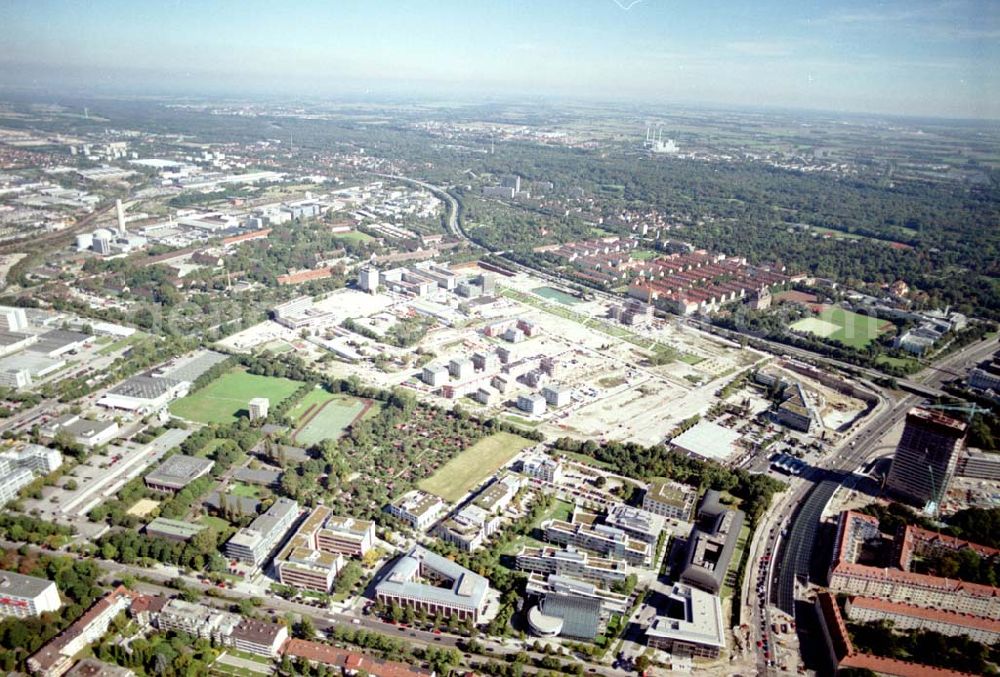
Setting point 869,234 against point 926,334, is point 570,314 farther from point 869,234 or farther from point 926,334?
point 869,234

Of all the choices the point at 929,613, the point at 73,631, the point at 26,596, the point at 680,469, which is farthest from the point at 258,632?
the point at 929,613

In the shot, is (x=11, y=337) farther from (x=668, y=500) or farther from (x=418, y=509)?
(x=668, y=500)

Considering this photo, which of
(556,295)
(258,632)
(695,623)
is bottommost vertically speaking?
(258,632)

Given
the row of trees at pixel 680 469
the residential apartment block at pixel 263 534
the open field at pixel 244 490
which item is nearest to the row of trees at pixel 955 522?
the row of trees at pixel 680 469

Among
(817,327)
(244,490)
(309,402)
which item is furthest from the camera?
(817,327)

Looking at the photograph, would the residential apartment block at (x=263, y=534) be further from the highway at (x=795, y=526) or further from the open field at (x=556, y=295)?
the open field at (x=556, y=295)

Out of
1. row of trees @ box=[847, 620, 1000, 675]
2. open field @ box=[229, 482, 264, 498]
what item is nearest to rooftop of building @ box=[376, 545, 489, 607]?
open field @ box=[229, 482, 264, 498]

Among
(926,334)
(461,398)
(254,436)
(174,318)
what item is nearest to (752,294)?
(926,334)
